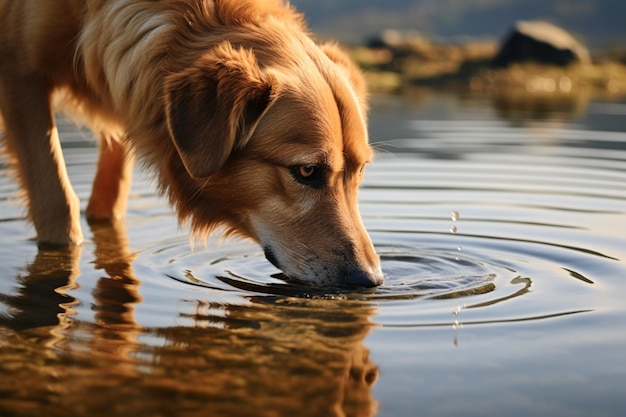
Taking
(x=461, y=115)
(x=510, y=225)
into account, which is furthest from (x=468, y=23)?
(x=510, y=225)

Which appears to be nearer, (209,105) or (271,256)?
(209,105)

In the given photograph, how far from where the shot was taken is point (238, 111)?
14.8ft

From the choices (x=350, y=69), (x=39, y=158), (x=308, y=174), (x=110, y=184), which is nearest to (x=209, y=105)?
(x=308, y=174)

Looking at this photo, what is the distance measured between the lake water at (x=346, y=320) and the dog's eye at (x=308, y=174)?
55 centimetres

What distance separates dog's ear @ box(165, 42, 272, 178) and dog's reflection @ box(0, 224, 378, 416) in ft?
2.36

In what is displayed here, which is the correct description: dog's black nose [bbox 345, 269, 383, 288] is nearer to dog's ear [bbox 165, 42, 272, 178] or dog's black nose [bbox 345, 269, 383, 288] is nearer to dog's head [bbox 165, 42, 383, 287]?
dog's head [bbox 165, 42, 383, 287]

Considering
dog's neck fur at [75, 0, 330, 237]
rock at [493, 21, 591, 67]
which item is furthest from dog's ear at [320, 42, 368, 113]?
rock at [493, 21, 591, 67]

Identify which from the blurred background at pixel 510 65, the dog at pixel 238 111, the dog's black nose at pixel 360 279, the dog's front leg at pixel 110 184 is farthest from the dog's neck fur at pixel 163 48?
the blurred background at pixel 510 65

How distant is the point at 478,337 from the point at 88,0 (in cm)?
291

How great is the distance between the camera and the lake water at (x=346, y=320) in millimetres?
3113

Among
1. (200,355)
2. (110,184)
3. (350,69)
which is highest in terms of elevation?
(350,69)

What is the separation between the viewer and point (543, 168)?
9.31m

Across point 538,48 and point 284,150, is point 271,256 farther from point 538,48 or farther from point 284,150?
point 538,48

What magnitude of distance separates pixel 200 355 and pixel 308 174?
1380 millimetres
